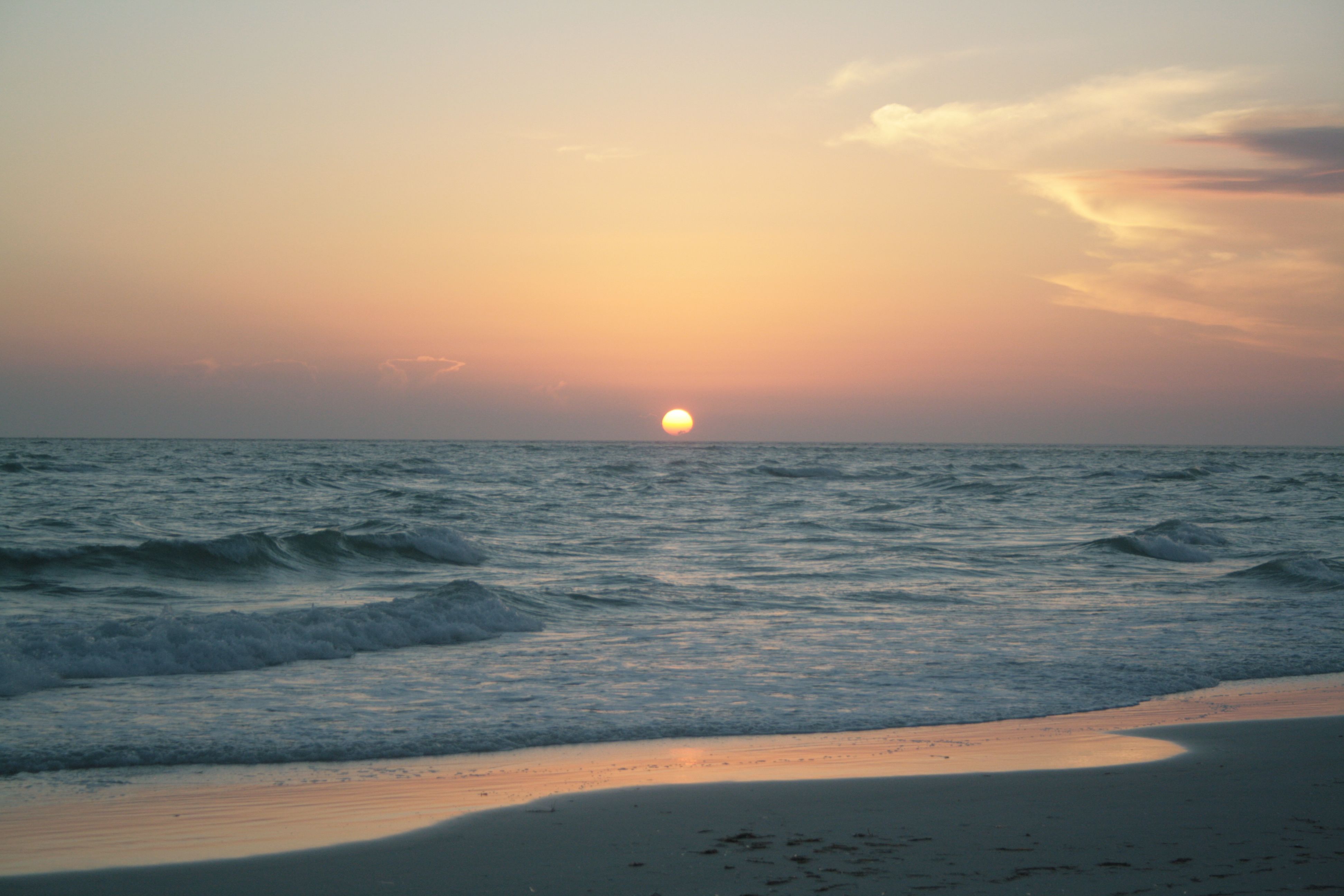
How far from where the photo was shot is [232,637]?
9328 mm

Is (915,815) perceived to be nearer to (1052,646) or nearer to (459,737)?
(459,737)

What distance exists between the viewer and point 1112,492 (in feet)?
132

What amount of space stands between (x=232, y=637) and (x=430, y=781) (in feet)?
14.8

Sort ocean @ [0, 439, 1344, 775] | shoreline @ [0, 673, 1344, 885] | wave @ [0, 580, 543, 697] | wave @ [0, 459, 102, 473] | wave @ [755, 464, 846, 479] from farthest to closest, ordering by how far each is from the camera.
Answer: wave @ [755, 464, 846, 479]
wave @ [0, 459, 102, 473]
wave @ [0, 580, 543, 697]
ocean @ [0, 439, 1344, 775]
shoreline @ [0, 673, 1344, 885]

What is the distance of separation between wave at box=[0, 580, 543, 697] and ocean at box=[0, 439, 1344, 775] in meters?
0.03

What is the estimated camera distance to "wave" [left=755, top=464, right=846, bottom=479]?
5444 centimetres

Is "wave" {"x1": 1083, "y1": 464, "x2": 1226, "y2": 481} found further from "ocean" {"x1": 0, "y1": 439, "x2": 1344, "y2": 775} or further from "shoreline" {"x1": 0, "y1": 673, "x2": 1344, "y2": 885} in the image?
"shoreline" {"x1": 0, "y1": 673, "x2": 1344, "y2": 885}

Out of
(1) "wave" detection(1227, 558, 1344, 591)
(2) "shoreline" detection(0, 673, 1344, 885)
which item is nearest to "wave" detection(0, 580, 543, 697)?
(2) "shoreline" detection(0, 673, 1344, 885)

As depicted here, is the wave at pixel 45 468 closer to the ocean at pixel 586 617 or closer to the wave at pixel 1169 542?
the ocean at pixel 586 617

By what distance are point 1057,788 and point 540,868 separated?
119 inches

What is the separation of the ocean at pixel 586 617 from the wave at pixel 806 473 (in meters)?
22.8

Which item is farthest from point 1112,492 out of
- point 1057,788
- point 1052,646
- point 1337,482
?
point 1057,788

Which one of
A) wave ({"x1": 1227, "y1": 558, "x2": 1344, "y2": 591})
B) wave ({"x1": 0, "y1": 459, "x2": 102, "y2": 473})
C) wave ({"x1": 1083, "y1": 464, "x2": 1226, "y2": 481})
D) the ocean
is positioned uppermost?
wave ({"x1": 0, "y1": 459, "x2": 102, "y2": 473})

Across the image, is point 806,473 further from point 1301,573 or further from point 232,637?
point 232,637
